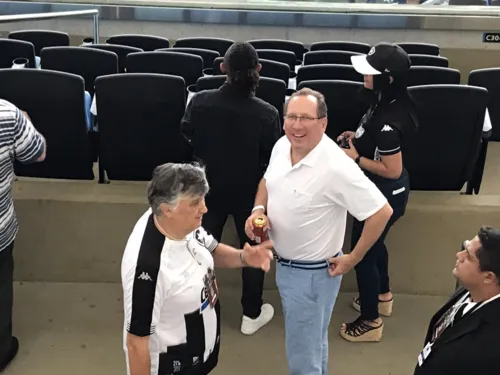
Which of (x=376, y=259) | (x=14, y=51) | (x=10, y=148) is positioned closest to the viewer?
(x=10, y=148)

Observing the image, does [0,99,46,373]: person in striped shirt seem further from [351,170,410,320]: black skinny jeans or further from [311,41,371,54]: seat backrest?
[311,41,371,54]: seat backrest

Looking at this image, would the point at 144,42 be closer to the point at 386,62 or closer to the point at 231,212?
the point at 231,212

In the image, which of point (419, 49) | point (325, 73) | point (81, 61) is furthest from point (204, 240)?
Answer: point (419, 49)

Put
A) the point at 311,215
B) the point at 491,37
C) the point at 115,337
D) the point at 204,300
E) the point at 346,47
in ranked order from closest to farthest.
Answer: the point at 204,300 → the point at 311,215 → the point at 115,337 → the point at 346,47 → the point at 491,37

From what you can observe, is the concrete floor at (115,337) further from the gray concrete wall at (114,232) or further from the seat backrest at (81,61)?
the seat backrest at (81,61)

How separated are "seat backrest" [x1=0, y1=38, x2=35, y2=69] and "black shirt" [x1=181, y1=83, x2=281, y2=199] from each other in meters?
2.12

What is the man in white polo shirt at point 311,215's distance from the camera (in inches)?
81.6

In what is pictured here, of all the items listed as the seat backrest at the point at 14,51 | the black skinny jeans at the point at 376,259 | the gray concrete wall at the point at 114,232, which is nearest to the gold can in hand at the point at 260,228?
the black skinny jeans at the point at 376,259

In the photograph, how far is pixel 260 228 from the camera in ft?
6.93

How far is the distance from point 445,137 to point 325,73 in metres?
0.96

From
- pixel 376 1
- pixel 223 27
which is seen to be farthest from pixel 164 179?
pixel 376 1

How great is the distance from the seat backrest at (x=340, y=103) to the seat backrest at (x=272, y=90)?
11cm

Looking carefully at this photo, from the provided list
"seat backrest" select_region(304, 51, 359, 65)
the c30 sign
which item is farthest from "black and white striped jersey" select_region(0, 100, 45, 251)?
the c30 sign

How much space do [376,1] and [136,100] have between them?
5.94m
